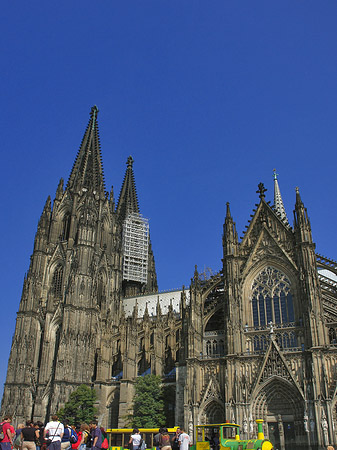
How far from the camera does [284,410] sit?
33406mm

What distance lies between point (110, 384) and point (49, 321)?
1063 cm

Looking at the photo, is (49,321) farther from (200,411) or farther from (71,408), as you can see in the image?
(200,411)

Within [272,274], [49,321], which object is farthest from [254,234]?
[49,321]

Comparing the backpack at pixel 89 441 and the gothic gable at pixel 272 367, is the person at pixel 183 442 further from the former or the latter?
the gothic gable at pixel 272 367

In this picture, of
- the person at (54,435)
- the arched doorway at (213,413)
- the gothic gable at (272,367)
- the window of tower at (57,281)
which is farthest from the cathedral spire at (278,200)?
the person at (54,435)

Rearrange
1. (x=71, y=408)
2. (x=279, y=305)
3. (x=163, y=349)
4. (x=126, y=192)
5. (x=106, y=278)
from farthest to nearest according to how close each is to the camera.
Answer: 1. (x=126, y=192)
2. (x=106, y=278)
3. (x=163, y=349)
4. (x=71, y=408)
5. (x=279, y=305)

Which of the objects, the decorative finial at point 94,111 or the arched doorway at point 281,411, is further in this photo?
the decorative finial at point 94,111

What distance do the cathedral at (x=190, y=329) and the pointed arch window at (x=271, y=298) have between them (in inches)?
3.2

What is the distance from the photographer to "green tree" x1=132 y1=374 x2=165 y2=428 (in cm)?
3934

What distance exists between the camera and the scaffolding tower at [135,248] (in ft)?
233

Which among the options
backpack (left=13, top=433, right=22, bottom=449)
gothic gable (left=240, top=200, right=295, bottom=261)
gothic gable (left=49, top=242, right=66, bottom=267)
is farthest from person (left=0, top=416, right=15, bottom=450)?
gothic gable (left=49, top=242, right=66, bottom=267)

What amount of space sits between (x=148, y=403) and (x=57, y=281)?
22515mm

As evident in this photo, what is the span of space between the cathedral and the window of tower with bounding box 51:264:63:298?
0.48 feet

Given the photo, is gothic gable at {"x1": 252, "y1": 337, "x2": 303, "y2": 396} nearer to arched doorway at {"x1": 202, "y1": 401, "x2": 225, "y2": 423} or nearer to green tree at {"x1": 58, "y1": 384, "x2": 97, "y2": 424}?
arched doorway at {"x1": 202, "y1": 401, "x2": 225, "y2": 423}
